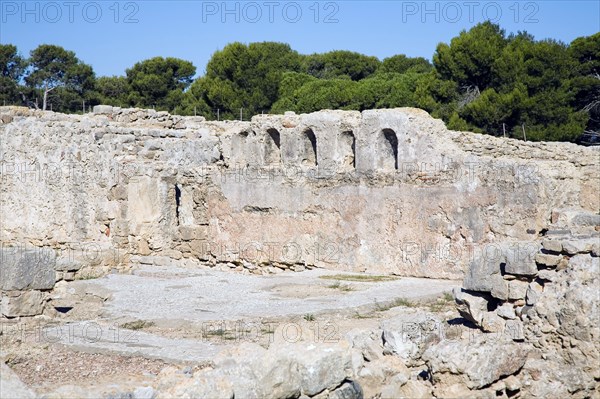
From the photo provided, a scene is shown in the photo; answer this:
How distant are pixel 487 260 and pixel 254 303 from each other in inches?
134

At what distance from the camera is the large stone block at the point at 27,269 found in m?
8.76

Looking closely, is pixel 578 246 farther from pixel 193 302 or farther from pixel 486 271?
pixel 193 302

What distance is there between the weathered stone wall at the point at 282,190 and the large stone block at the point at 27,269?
1.48 metres

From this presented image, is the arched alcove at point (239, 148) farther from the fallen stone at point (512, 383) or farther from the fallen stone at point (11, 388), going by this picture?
the fallen stone at point (11, 388)

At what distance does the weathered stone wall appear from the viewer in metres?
11.4

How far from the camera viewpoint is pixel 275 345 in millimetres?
6406

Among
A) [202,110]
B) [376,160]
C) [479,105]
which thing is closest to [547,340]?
[376,160]

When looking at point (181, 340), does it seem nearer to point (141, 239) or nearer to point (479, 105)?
point (141, 239)

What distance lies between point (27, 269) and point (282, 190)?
17.1ft

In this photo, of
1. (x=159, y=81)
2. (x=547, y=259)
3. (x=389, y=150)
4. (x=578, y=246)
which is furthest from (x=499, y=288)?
(x=159, y=81)

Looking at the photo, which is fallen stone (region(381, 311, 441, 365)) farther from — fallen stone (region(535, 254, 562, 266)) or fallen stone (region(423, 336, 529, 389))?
fallen stone (region(535, 254, 562, 266))

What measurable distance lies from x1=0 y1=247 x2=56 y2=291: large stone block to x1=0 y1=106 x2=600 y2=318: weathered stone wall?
4.85ft

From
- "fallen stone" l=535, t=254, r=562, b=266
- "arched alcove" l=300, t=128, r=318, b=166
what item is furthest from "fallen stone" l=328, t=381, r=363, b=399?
"arched alcove" l=300, t=128, r=318, b=166

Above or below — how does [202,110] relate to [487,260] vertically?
above
